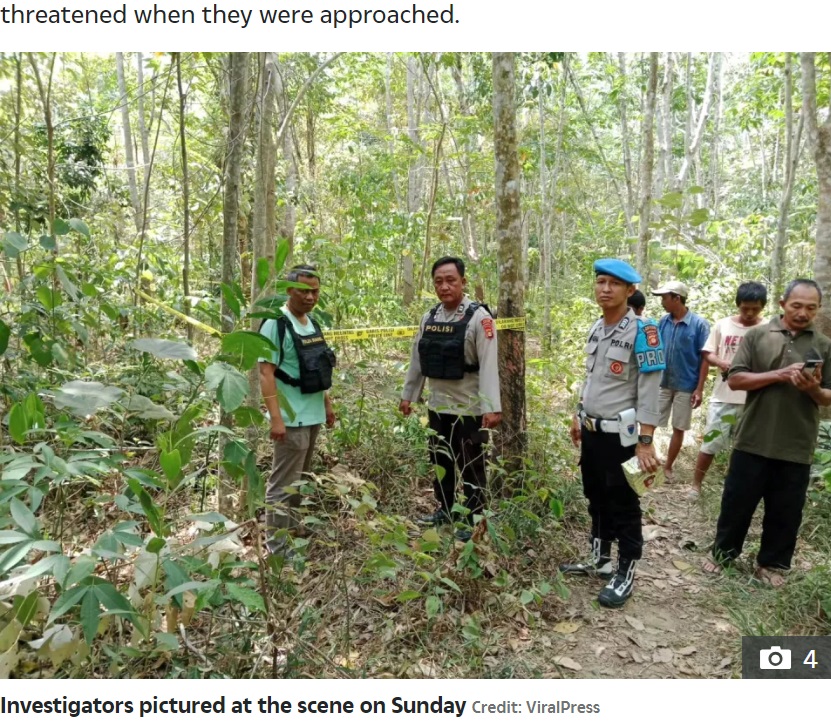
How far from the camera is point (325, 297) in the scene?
21.5 ft

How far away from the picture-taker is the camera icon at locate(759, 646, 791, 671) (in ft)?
7.93

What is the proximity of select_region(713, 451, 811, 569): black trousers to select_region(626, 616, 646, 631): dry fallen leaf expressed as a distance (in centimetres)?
87

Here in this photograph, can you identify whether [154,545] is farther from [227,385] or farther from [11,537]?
[227,385]

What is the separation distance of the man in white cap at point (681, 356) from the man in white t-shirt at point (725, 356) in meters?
0.11

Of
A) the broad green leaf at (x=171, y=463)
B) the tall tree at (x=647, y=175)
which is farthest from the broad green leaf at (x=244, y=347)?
the tall tree at (x=647, y=175)

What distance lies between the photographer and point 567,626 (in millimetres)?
2900

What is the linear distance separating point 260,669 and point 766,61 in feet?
29.5

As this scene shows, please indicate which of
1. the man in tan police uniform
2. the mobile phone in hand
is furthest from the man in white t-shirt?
the man in tan police uniform

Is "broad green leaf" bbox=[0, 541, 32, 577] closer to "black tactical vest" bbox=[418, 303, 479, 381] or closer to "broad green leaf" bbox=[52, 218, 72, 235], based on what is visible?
"broad green leaf" bbox=[52, 218, 72, 235]

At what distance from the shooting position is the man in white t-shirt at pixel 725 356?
13.7 ft

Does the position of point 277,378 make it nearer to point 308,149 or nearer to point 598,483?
point 598,483

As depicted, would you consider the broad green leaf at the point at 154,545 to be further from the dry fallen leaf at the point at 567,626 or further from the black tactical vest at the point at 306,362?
the dry fallen leaf at the point at 567,626

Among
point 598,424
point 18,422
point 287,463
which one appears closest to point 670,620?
point 598,424

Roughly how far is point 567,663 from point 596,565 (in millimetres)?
798
